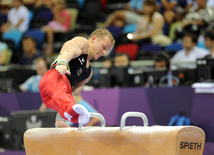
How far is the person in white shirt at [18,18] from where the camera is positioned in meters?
9.75

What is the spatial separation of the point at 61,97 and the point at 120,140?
1.99 ft

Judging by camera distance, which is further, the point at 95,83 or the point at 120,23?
the point at 120,23

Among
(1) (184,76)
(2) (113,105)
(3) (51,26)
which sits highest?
(3) (51,26)

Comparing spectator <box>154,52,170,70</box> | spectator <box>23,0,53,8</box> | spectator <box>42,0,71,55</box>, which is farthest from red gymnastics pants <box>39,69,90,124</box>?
spectator <box>23,0,53,8</box>

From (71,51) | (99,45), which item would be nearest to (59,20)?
(99,45)

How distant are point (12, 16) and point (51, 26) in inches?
55.0

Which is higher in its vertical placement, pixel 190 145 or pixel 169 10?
pixel 169 10

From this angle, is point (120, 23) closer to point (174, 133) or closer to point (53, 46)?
point (53, 46)

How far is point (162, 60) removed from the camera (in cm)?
558

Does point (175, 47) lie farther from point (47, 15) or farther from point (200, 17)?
point (47, 15)

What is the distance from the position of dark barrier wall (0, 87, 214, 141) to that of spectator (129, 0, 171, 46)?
261 cm

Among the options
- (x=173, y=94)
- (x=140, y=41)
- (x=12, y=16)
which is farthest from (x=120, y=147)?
(x=12, y=16)

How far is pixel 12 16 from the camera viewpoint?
10.0 metres

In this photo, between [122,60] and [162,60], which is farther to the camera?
[122,60]
